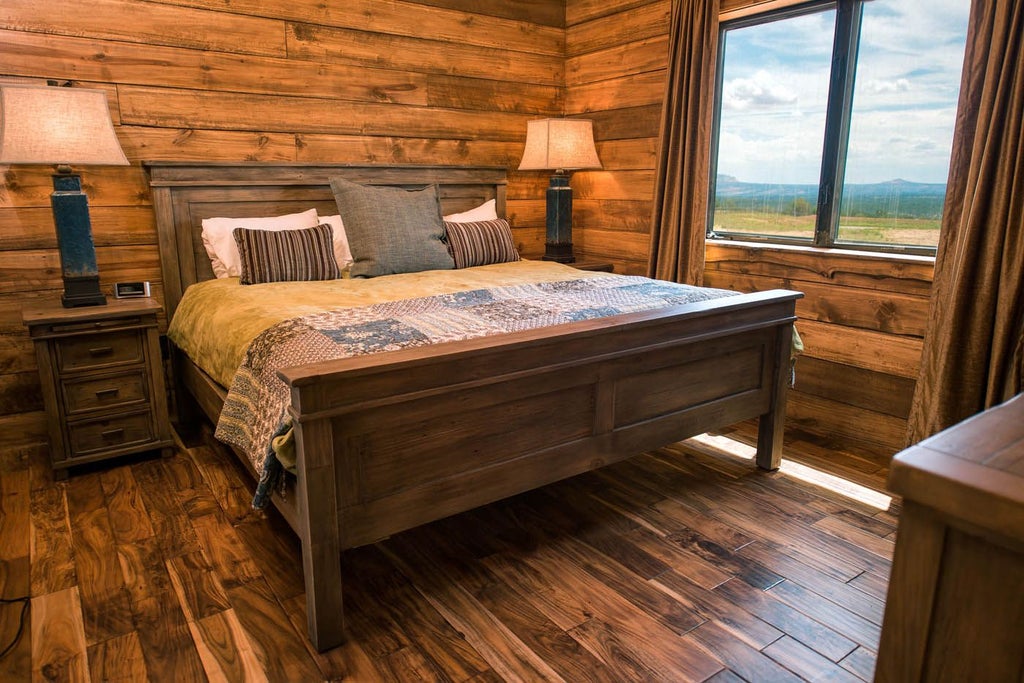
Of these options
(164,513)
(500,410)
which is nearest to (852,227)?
(500,410)

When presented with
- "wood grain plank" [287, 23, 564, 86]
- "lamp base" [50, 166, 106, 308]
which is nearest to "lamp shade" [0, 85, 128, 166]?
"lamp base" [50, 166, 106, 308]

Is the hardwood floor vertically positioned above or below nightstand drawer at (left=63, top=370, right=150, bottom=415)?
below

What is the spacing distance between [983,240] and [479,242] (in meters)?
2.12

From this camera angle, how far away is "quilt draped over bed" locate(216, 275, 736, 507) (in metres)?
1.77

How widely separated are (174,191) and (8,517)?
147cm

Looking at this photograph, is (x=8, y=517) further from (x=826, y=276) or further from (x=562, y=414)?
(x=826, y=276)

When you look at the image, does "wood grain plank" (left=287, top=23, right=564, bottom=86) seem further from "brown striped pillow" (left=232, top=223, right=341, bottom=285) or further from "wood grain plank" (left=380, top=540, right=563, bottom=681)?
"wood grain plank" (left=380, top=540, right=563, bottom=681)

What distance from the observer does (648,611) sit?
1796 millimetres

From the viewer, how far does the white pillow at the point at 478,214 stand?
3.67 metres

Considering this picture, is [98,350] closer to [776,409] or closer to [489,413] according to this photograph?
[489,413]

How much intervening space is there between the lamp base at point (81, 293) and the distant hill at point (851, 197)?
2.95 m

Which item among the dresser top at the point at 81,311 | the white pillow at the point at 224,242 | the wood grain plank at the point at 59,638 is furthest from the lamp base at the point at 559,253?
the wood grain plank at the point at 59,638

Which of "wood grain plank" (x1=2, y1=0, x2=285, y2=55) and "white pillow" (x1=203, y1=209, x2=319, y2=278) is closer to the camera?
"wood grain plank" (x1=2, y1=0, x2=285, y2=55)

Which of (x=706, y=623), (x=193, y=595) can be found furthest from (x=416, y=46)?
(x=706, y=623)
